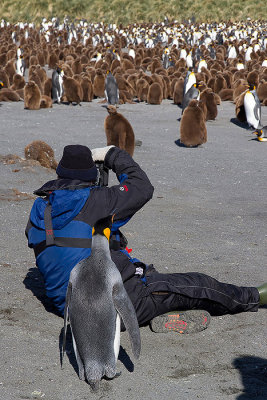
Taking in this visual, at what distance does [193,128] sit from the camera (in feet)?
30.1

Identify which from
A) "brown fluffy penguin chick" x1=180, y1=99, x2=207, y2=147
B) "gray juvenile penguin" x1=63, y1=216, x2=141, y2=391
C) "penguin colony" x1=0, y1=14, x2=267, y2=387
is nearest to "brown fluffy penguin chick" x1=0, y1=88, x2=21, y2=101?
"penguin colony" x1=0, y1=14, x2=267, y2=387

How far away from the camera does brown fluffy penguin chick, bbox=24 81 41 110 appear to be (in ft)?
41.2

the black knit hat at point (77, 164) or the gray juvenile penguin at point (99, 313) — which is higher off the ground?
the black knit hat at point (77, 164)

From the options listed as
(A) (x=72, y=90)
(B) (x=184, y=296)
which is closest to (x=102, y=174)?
(B) (x=184, y=296)

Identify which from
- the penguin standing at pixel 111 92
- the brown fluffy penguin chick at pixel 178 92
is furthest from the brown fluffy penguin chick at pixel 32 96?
the brown fluffy penguin chick at pixel 178 92

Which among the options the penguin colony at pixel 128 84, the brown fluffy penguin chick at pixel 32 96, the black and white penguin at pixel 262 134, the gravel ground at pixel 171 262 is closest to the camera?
the gravel ground at pixel 171 262

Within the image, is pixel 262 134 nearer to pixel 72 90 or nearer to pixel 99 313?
pixel 72 90

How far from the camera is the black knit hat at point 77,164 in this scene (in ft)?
9.77

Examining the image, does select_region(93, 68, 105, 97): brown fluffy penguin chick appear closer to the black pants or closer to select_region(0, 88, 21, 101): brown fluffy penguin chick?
select_region(0, 88, 21, 101): brown fluffy penguin chick

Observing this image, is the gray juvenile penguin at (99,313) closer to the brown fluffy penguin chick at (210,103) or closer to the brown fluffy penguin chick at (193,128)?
the brown fluffy penguin chick at (193,128)

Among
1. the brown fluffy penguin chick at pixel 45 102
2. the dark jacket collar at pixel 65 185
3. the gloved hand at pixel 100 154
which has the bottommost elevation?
the brown fluffy penguin chick at pixel 45 102

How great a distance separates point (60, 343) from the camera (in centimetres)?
301

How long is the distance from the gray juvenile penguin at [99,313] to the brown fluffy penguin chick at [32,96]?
10.3 metres

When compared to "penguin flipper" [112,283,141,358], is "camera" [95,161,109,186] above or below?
above
